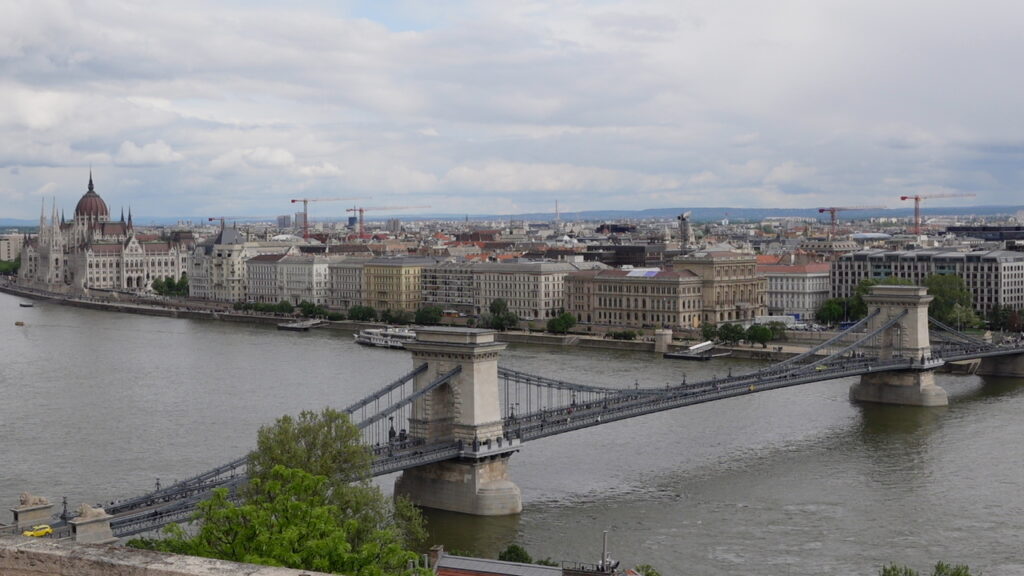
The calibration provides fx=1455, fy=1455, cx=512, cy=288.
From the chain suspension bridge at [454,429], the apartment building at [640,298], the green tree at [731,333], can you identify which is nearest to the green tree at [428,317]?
the apartment building at [640,298]

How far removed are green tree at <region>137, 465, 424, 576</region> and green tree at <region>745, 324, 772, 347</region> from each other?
119ft

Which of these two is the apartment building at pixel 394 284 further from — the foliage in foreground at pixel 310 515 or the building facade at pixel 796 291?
the foliage in foreground at pixel 310 515

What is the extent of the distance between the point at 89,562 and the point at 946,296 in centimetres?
4860

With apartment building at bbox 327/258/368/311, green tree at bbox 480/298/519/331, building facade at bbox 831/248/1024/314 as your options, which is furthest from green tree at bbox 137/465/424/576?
apartment building at bbox 327/258/368/311

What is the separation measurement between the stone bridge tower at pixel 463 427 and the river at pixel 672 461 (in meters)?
0.44

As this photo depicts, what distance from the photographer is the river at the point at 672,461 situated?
2019cm

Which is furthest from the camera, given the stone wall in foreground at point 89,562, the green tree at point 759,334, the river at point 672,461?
the green tree at point 759,334

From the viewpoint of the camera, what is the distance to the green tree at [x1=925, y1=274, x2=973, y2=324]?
5134 centimetres

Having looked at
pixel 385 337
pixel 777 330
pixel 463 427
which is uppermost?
pixel 463 427

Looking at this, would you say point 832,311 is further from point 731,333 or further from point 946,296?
point 731,333

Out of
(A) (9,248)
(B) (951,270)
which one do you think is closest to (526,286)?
(B) (951,270)

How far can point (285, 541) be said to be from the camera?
12.5m

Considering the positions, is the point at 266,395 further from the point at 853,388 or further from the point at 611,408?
the point at 853,388

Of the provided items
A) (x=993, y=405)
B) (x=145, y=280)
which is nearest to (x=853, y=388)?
(x=993, y=405)
